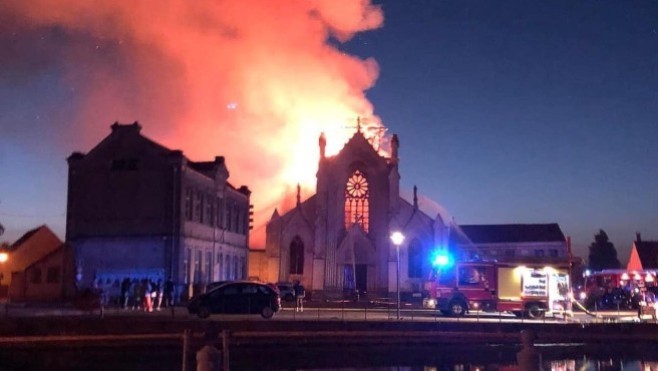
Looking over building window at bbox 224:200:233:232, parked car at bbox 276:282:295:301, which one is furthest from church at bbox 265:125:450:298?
parked car at bbox 276:282:295:301

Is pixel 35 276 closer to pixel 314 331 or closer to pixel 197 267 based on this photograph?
pixel 197 267

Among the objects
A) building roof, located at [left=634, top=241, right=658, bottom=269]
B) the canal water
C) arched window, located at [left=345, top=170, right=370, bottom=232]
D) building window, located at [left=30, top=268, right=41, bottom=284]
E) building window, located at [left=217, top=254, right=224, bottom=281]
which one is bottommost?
the canal water

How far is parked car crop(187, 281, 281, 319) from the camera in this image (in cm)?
3488

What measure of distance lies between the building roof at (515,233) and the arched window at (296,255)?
35592mm

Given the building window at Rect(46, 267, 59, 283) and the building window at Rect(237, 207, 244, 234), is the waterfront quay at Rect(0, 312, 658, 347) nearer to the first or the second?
the building window at Rect(46, 267, 59, 283)

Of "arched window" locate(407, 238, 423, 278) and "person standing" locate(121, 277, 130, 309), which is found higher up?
"arched window" locate(407, 238, 423, 278)

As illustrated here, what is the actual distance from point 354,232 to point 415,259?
605 centimetres

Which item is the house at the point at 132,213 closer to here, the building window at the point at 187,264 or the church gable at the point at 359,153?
the building window at the point at 187,264

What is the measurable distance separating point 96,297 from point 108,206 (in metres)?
14.5

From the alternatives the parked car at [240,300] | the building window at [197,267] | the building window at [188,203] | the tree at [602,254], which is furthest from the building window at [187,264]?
the tree at [602,254]

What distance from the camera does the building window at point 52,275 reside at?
161ft

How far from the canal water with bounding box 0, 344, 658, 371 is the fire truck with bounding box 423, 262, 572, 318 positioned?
8804 millimetres

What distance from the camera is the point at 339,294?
6394 centimetres

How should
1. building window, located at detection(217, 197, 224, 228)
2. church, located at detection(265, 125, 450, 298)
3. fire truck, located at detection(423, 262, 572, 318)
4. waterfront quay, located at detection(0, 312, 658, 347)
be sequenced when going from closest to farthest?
waterfront quay, located at detection(0, 312, 658, 347)
fire truck, located at detection(423, 262, 572, 318)
building window, located at detection(217, 197, 224, 228)
church, located at detection(265, 125, 450, 298)
